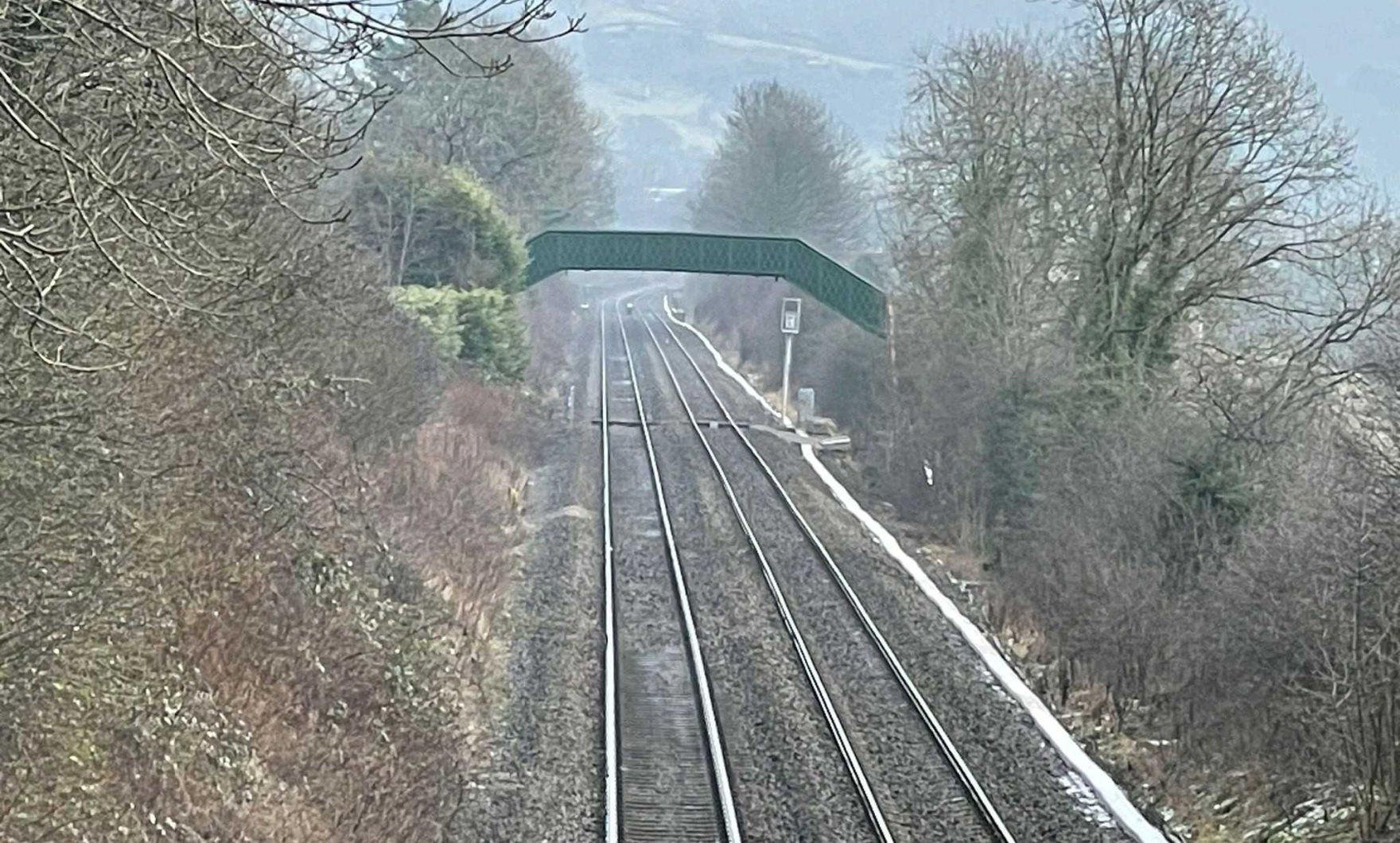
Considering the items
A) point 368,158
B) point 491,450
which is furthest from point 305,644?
point 368,158

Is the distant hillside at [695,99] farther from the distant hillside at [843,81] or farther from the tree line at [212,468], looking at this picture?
the tree line at [212,468]

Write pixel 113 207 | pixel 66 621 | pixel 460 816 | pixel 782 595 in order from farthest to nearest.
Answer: pixel 782 595 < pixel 460 816 < pixel 113 207 < pixel 66 621

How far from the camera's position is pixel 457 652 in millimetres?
13273

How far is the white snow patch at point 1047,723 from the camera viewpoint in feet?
34.6

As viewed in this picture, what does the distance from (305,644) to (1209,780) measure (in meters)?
7.16

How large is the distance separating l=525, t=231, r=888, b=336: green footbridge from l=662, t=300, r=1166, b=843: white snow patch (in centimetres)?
1398

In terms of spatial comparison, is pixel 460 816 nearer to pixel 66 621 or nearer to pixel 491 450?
pixel 66 621

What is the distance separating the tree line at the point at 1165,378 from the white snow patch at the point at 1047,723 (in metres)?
0.63

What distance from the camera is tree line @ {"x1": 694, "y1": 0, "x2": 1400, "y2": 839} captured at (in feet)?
39.4

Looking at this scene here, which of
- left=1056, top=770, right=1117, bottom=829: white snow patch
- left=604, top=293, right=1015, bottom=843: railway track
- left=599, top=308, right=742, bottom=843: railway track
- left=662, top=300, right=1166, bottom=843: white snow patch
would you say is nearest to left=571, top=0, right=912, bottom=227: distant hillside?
left=604, top=293, right=1015, bottom=843: railway track

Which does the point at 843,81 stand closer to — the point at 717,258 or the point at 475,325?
the point at 717,258

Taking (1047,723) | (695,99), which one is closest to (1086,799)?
(1047,723)

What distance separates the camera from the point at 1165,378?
21.0 m

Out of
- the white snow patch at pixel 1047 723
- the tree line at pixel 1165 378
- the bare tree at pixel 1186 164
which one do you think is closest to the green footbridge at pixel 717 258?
the tree line at pixel 1165 378
